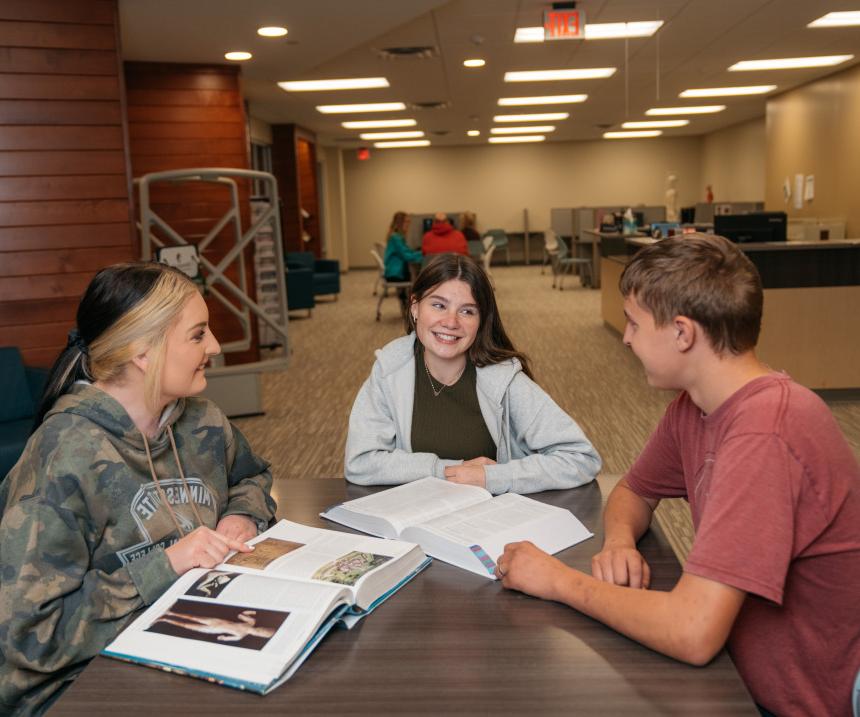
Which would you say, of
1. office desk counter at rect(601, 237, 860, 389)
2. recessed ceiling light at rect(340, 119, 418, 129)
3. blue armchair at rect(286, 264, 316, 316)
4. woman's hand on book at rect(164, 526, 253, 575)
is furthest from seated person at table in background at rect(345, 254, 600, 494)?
recessed ceiling light at rect(340, 119, 418, 129)

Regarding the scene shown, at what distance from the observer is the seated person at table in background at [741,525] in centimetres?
119

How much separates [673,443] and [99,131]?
13.8 ft

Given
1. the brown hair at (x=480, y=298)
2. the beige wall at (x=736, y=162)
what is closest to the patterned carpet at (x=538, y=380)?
the brown hair at (x=480, y=298)

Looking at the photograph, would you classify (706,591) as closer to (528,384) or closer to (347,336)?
(528,384)

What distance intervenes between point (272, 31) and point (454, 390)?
5.17m

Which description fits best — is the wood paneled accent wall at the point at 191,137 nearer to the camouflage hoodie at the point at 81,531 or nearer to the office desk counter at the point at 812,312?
the office desk counter at the point at 812,312

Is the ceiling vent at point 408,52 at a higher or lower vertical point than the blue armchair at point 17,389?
higher

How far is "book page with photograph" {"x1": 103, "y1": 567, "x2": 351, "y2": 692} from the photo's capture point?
3.81 ft

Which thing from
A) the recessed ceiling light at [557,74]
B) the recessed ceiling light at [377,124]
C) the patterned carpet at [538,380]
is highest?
the recessed ceiling light at [377,124]

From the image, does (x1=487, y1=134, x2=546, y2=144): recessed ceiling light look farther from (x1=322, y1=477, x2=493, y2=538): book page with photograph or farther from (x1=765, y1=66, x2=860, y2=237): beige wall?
(x1=322, y1=477, x2=493, y2=538): book page with photograph

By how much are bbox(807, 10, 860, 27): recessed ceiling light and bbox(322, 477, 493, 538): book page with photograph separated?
273 inches

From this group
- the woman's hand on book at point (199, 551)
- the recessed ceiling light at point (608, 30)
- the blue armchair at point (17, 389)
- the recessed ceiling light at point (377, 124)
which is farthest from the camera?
the recessed ceiling light at point (377, 124)

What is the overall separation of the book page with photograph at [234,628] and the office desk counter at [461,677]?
2 cm

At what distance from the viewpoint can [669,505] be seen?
4059mm
